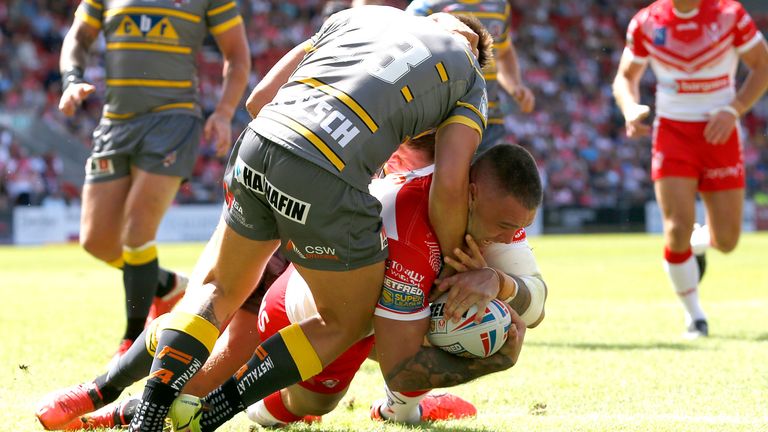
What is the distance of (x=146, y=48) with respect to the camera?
6.55 m

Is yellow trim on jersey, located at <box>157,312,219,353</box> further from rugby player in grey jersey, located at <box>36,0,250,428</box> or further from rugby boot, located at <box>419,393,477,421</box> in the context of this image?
rugby player in grey jersey, located at <box>36,0,250,428</box>

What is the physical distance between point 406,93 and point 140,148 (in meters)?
3.33

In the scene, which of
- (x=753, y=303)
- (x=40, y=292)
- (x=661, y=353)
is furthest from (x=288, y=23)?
(x=661, y=353)

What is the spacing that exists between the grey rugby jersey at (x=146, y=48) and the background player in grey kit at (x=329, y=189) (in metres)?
2.95

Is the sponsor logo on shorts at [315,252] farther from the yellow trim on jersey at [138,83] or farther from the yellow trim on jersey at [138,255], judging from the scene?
the yellow trim on jersey at [138,83]

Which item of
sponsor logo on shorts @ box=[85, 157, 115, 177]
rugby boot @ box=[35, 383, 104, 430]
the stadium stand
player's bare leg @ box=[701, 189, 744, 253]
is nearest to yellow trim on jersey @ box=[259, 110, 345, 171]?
rugby boot @ box=[35, 383, 104, 430]

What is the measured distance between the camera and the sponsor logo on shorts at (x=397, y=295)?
3.77 m

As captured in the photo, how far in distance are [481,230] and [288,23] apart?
83.8 feet

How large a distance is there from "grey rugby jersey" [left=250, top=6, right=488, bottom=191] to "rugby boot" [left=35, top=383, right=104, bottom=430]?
4.55 ft

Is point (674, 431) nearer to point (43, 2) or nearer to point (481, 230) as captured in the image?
point (481, 230)

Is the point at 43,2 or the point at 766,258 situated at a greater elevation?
the point at 43,2

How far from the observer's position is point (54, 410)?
13.2 feet

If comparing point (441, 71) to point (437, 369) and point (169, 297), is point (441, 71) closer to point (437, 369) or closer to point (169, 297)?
point (437, 369)

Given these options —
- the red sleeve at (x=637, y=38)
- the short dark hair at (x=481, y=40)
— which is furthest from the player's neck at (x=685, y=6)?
the short dark hair at (x=481, y=40)
